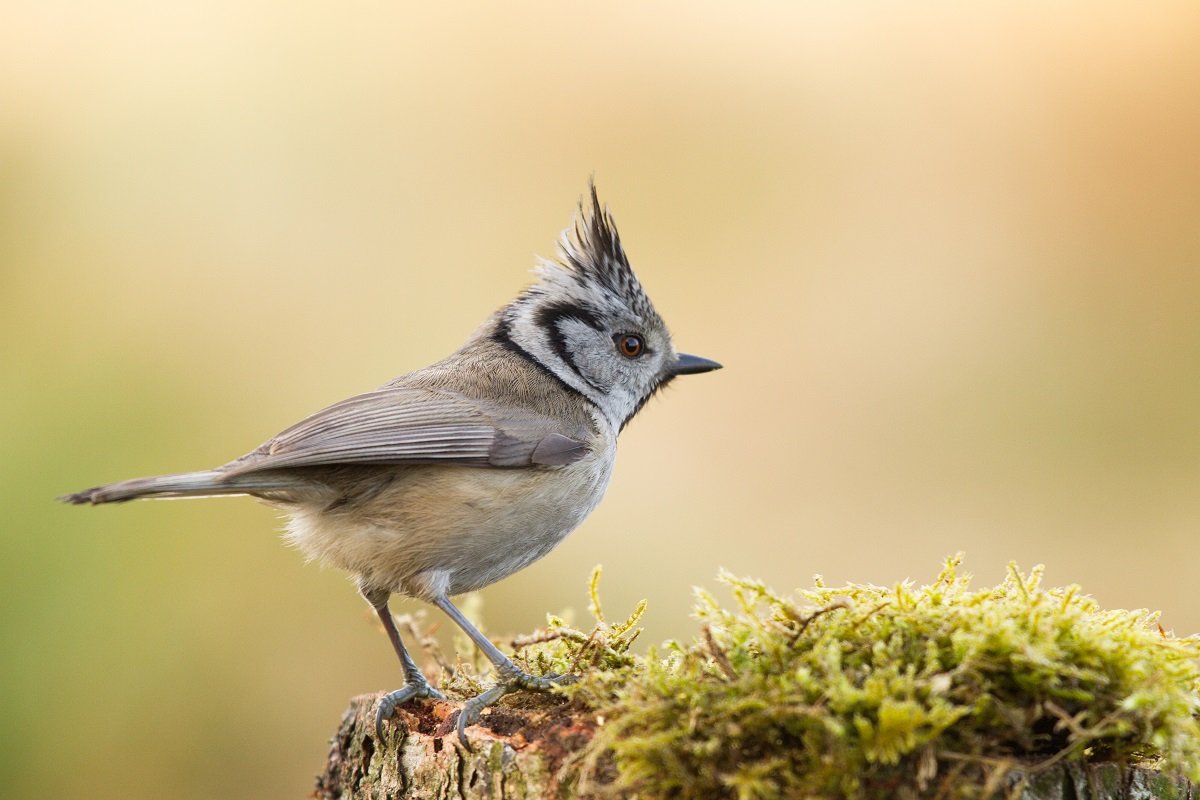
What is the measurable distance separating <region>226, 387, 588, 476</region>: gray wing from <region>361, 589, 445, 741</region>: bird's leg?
575 millimetres

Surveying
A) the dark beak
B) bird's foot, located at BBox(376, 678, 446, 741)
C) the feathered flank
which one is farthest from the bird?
the dark beak

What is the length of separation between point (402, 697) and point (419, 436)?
937 millimetres

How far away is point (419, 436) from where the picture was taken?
3703 mm

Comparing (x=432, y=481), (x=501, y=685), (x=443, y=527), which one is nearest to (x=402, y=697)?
(x=501, y=685)

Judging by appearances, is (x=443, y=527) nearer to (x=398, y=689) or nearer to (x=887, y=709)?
(x=398, y=689)

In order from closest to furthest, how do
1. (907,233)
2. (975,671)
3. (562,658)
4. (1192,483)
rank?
(975,671)
(562,658)
(1192,483)
(907,233)

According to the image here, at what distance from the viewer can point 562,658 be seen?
3.30 metres

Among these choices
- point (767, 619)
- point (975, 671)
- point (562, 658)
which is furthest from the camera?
point (562, 658)

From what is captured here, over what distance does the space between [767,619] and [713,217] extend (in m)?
6.37

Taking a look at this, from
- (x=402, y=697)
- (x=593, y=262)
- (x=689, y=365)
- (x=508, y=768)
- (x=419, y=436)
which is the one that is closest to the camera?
(x=508, y=768)

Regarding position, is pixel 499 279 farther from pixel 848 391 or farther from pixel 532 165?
pixel 848 391

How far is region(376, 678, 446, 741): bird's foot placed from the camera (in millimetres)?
3082

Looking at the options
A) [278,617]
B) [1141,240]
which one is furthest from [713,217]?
[278,617]

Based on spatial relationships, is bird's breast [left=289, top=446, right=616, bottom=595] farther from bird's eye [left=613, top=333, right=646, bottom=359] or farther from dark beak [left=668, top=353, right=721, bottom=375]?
dark beak [left=668, top=353, right=721, bottom=375]
